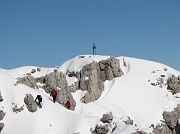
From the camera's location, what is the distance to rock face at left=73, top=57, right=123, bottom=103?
47.2 meters

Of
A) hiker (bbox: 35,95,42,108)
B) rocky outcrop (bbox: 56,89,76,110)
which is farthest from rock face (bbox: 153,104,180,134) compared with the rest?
hiker (bbox: 35,95,42,108)

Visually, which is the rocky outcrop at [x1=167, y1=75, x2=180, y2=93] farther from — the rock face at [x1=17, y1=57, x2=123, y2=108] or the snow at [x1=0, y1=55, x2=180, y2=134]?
the rock face at [x1=17, y1=57, x2=123, y2=108]

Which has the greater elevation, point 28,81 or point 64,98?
point 28,81

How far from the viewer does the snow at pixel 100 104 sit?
3559cm

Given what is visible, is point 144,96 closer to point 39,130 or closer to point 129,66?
point 129,66

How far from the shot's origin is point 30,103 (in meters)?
37.4

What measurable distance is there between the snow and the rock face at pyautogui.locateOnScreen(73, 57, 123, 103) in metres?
0.89

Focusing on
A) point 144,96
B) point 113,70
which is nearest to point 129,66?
point 113,70

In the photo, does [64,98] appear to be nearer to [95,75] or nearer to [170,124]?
[95,75]

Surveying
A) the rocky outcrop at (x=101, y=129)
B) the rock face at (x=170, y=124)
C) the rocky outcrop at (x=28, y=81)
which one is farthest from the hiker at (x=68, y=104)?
the rock face at (x=170, y=124)

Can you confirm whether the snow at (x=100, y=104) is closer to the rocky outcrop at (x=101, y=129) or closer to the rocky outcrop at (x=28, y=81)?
the rocky outcrop at (x=101, y=129)

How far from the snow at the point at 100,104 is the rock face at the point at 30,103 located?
1.55 feet

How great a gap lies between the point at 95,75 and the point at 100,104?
6.14m

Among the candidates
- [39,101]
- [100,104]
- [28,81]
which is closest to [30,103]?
[39,101]
